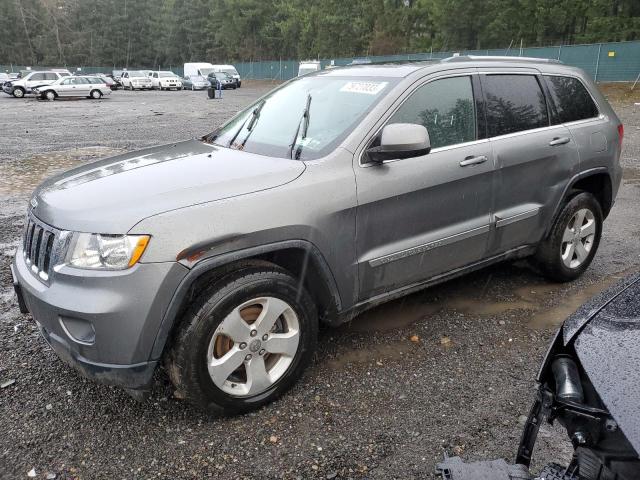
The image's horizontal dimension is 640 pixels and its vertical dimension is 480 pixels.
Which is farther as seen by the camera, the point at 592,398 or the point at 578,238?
the point at 578,238

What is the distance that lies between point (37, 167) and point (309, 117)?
8006mm

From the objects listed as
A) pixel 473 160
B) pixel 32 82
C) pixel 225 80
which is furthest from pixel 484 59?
pixel 225 80

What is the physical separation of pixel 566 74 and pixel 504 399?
2.83 m

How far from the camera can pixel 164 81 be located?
4281cm

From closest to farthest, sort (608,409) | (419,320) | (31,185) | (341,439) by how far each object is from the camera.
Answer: (608,409)
(341,439)
(419,320)
(31,185)

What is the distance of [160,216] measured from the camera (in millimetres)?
2379

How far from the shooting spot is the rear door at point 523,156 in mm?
3680

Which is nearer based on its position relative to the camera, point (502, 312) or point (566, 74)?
point (502, 312)

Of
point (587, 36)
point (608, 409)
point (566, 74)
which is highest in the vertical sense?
point (587, 36)

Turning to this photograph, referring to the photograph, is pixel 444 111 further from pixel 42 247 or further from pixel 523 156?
pixel 42 247

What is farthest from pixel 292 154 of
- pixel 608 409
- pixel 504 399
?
pixel 608 409

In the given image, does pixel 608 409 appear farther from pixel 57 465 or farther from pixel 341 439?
pixel 57 465

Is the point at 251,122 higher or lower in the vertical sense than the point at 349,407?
higher

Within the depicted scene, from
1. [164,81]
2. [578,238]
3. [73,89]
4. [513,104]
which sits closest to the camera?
[513,104]
